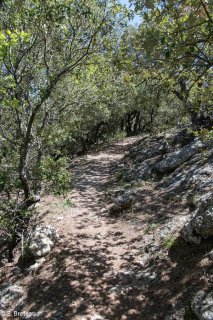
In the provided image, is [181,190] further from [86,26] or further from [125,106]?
[125,106]

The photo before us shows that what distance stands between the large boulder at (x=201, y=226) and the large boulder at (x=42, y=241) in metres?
3.99

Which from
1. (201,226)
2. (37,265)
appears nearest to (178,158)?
(201,226)

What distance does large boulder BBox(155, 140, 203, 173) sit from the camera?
12703 millimetres

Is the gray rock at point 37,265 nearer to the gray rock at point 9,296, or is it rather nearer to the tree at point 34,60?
the gray rock at point 9,296

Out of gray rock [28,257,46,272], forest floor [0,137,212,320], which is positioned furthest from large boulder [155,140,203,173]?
gray rock [28,257,46,272]

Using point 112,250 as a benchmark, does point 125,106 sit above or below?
above

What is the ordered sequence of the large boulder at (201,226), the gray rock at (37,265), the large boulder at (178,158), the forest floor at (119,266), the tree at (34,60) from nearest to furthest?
1. the forest floor at (119,266)
2. the large boulder at (201,226)
3. the tree at (34,60)
4. the gray rock at (37,265)
5. the large boulder at (178,158)

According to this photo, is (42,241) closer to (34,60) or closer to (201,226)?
(201,226)

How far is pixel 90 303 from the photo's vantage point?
20.2 feet

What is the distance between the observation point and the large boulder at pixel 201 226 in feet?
20.9

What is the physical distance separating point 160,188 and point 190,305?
6.49 meters

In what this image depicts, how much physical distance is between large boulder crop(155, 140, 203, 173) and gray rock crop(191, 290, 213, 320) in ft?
26.2

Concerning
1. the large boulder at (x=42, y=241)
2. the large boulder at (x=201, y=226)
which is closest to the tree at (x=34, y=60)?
the large boulder at (x=42, y=241)

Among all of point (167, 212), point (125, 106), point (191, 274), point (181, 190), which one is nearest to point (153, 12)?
point (191, 274)
